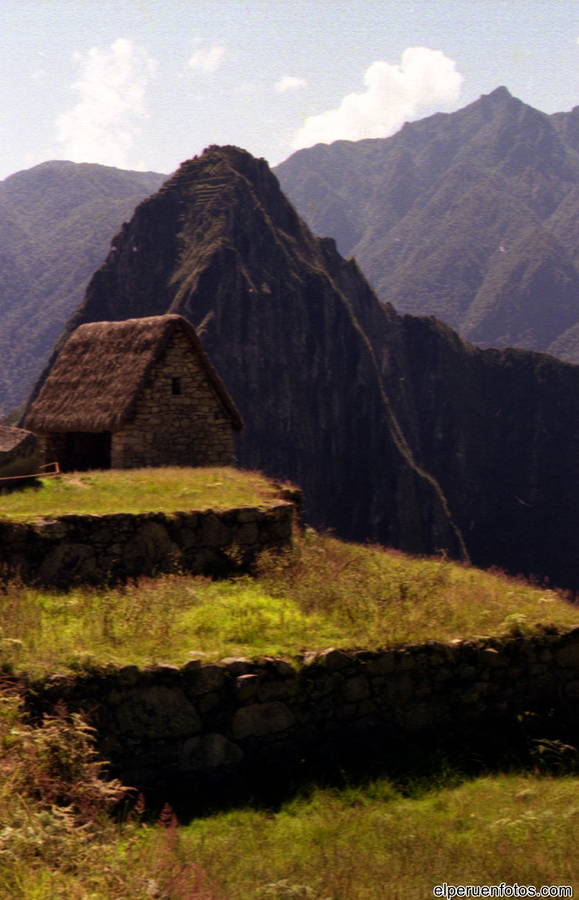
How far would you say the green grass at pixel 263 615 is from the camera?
8.88 m

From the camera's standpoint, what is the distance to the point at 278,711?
863 centimetres

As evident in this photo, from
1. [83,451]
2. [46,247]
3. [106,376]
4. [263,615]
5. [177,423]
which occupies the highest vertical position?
[46,247]

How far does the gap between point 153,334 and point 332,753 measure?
1410cm

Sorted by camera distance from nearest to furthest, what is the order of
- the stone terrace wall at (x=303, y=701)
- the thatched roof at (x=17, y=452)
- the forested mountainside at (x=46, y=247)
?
the stone terrace wall at (x=303, y=701)
the thatched roof at (x=17, y=452)
the forested mountainside at (x=46, y=247)

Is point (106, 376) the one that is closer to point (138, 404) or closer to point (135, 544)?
point (138, 404)

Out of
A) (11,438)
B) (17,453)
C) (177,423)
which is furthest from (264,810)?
(177,423)

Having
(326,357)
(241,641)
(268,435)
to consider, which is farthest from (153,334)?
(326,357)

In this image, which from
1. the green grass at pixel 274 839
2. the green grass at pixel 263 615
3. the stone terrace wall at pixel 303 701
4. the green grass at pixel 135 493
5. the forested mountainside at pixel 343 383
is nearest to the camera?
the green grass at pixel 274 839

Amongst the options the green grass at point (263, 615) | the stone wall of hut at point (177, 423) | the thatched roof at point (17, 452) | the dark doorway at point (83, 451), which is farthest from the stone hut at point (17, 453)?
the dark doorway at point (83, 451)

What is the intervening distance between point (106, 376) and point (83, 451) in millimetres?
2439

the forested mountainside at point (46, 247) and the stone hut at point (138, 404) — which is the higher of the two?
the forested mountainside at point (46, 247)

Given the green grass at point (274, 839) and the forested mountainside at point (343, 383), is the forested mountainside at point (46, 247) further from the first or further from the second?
the green grass at point (274, 839)

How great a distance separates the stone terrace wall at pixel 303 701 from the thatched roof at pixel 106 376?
474 inches

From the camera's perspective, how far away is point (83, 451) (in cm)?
2297
